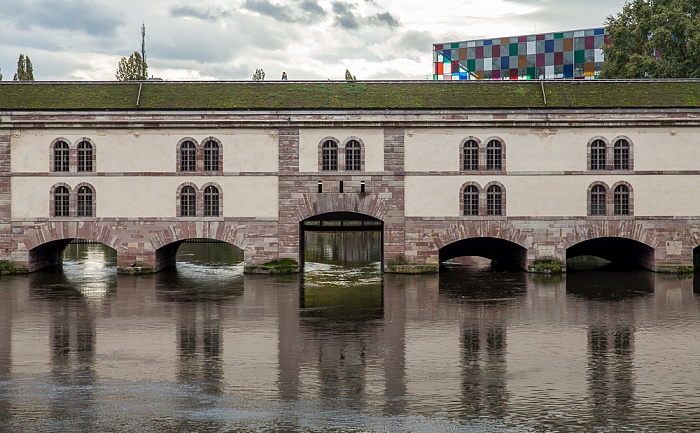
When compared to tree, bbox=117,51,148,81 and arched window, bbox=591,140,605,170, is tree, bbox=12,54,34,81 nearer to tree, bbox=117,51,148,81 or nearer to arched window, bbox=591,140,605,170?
tree, bbox=117,51,148,81

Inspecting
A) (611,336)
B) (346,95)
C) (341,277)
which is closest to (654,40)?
(346,95)

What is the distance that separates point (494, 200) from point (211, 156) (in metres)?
16.0

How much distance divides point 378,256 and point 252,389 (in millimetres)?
43511

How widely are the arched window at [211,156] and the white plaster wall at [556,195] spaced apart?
35.1 ft

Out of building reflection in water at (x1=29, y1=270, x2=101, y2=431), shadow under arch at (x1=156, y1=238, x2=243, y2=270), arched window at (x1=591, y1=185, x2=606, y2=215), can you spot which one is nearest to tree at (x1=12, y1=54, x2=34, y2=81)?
shadow under arch at (x1=156, y1=238, x2=243, y2=270)

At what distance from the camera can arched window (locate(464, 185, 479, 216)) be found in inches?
1961

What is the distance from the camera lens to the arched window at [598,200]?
49.9m

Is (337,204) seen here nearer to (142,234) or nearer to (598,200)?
(142,234)

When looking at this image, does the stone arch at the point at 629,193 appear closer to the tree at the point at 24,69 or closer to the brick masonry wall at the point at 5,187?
the brick masonry wall at the point at 5,187

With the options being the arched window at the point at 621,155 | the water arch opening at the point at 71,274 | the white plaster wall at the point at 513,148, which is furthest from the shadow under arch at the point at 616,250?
the water arch opening at the point at 71,274

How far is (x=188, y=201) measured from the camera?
49844 mm

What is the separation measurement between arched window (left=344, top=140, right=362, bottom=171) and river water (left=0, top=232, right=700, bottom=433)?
6.49 meters

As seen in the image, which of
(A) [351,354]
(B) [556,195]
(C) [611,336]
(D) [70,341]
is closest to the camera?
(A) [351,354]

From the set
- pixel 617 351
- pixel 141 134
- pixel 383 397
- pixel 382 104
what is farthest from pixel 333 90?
pixel 383 397
